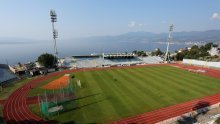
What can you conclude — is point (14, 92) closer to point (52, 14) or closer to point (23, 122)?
point (23, 122)

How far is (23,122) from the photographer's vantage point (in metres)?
24.9

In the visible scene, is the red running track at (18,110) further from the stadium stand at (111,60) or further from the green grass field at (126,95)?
the stadium stand at (111,60)

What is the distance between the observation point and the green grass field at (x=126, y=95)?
26.5 metres

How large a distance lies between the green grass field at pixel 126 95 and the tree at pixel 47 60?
30.4m

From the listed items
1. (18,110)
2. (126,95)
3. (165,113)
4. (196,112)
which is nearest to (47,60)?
(18,110)

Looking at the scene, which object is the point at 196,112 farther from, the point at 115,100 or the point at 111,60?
the point at 111,60

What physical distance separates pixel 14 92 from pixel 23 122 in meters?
15.4

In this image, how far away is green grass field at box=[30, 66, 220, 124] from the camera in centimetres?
2652

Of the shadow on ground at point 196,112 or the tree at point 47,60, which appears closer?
the shadow on ground at point 196,112

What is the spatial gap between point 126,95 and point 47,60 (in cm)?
4686

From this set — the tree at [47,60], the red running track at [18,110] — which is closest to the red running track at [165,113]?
the red running track at [18,110]

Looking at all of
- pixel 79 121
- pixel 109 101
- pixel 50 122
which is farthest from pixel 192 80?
pixel 50 122

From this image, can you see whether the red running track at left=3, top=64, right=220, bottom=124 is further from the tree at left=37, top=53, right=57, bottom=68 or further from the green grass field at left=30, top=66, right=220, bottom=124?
the tree at left=37, top=53, right=57, bottom=68

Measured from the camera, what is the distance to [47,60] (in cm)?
7275
